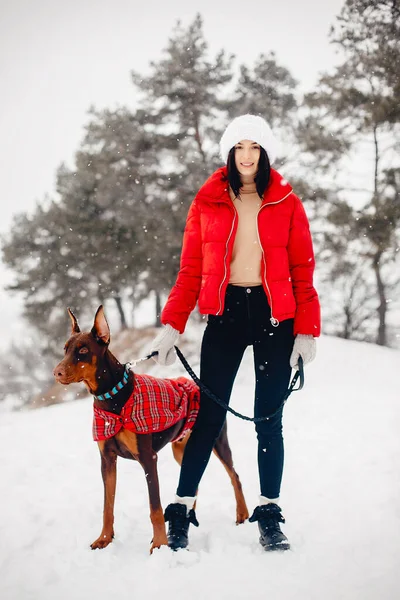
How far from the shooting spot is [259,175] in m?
2.51

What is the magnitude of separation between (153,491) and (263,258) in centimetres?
145

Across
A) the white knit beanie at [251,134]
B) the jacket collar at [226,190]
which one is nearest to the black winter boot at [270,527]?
the jacket collar at [226,190]

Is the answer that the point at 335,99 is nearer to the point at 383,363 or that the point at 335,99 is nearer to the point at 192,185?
the point at 192,185

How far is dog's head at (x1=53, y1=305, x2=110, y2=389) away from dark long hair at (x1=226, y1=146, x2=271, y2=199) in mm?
1083

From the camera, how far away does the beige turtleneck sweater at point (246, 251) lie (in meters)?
2.44

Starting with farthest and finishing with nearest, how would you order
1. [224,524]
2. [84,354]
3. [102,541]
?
1. [224,524]
2. [102,541]
3. [84,354]

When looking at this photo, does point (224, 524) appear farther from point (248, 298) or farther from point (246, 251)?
point (246, 251)

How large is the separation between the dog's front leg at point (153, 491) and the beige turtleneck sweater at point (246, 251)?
105 centimetres

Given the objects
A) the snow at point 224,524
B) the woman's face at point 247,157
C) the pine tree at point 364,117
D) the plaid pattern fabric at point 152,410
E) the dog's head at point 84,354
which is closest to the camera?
the snow at point 224,524

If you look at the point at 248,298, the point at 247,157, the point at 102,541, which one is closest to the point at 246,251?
the point at 248,298

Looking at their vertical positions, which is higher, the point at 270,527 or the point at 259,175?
the point at 259,175

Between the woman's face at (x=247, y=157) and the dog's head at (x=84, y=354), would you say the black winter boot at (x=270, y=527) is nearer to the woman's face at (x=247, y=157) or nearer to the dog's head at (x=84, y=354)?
the dog's head at (x=84, y=354)

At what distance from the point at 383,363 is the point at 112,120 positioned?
411 inches

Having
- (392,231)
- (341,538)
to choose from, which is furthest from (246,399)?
(392,231)
